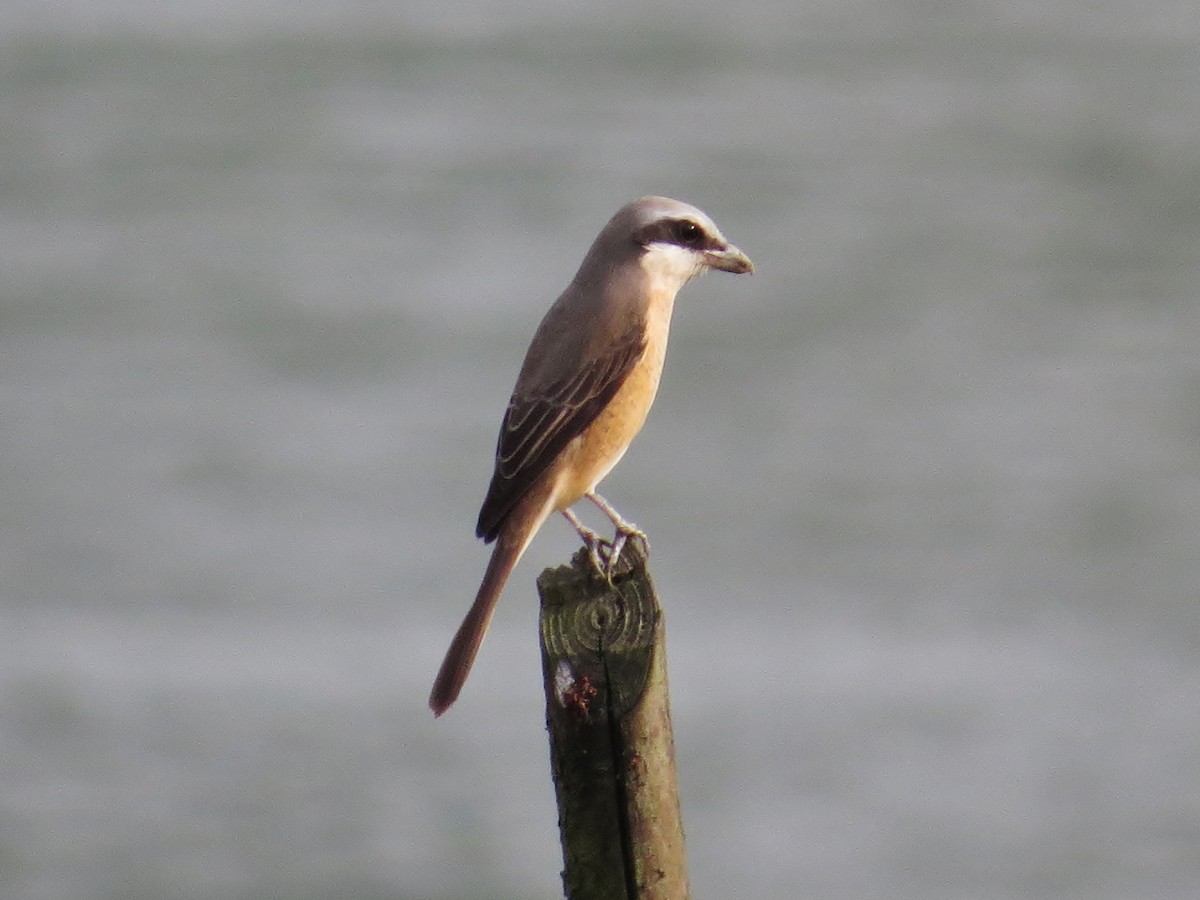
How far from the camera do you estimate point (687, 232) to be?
7.11 metres

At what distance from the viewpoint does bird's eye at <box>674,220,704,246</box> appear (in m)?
7.09

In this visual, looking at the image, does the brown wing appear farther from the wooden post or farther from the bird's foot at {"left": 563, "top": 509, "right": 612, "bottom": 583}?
the wooden post

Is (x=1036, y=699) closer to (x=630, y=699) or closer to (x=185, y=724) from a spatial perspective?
(x=185, y=724)

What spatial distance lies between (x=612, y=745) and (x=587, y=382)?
1771 mm

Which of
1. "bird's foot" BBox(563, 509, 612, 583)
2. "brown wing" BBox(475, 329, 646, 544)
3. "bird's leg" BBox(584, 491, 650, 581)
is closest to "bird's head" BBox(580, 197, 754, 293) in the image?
"brown wing" BBox(475, 329, 646, 544)

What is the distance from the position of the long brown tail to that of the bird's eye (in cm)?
128

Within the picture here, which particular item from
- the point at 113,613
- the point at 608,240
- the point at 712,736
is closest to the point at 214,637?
the point at 113,613

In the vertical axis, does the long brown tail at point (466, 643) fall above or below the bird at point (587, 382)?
below

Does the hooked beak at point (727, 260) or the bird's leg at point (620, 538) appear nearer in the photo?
the bird's leg at point (620, 538)

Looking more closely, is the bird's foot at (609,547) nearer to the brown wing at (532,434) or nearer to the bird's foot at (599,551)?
the bird's foot at (599,551)

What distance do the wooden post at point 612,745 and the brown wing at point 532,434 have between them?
1205mm

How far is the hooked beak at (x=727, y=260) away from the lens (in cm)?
718

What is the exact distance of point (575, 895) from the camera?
5.32m

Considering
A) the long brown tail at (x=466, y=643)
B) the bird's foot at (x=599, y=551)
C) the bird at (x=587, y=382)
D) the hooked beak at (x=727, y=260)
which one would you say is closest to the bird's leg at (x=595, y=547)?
the bird's foot at (x=599, y=551)
